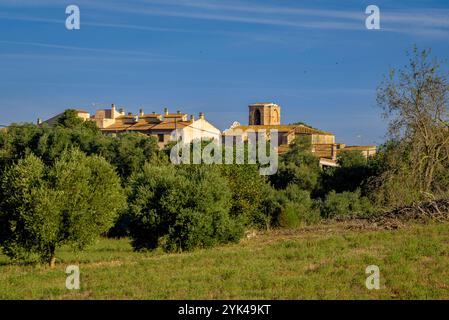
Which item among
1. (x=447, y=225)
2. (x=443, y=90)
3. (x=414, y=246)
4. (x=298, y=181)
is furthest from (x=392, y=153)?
(x=298, y=181)

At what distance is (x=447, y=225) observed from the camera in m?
22.2

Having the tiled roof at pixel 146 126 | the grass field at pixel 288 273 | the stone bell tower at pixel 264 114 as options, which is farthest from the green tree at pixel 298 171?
the stone bell tower at pixel 264 114

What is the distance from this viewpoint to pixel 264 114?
12550cm

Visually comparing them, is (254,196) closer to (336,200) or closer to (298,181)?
(336,200)

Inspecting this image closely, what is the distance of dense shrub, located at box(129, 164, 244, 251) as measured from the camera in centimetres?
2953

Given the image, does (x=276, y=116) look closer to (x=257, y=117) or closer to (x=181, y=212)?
(x=257, y=117)

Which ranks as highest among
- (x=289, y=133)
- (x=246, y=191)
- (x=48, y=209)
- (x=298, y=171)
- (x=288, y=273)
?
(x=289, y=133)

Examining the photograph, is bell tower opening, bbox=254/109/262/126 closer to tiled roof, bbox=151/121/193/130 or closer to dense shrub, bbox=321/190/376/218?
tiled roof, bbox=151/121/193/130

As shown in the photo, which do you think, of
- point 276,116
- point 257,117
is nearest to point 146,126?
point 257,117

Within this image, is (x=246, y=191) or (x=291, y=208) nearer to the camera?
(x=246, y=191)

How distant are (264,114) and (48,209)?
333 ft

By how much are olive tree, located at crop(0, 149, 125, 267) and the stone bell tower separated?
99097mm

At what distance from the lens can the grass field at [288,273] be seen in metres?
14.3

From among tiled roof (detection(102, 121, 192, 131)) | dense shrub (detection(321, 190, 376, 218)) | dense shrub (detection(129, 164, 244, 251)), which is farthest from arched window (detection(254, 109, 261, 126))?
dense shrub (detection(129, 164, 244, 251))
